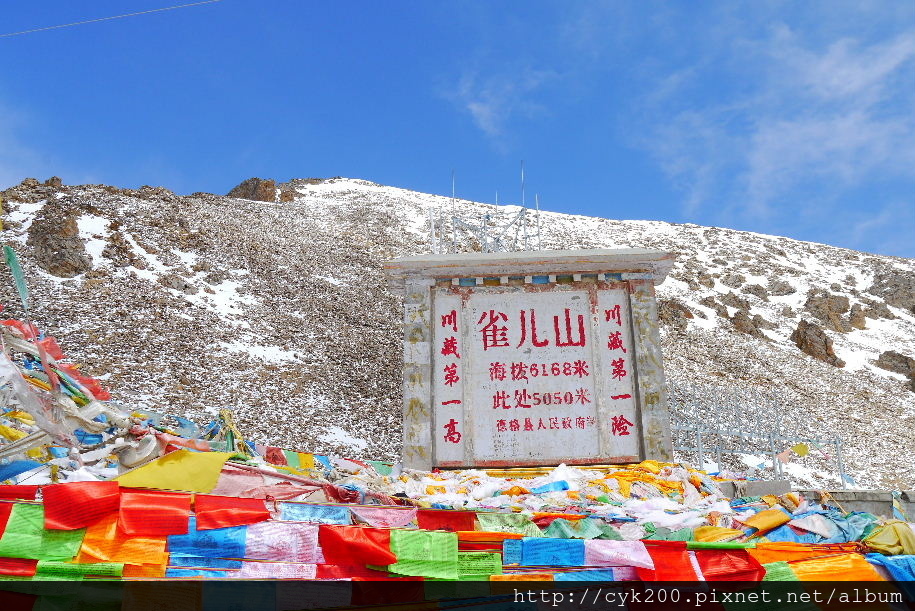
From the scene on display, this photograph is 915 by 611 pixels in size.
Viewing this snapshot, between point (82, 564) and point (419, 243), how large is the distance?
153 ft

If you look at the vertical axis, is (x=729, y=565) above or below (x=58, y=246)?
below

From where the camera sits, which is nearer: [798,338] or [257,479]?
[257,479]

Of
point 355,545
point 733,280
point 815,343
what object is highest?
point 733,280

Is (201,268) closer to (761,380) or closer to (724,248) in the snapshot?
(761,380)

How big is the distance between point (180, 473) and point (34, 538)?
1376 mm

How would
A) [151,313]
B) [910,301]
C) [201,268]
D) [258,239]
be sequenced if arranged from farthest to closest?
[910,301] → [258,239] → [201,268] → [151,313]

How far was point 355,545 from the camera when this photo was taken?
17.4ft

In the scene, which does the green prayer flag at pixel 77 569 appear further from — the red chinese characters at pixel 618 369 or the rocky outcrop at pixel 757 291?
the rocky outcrop at pixel 757 291

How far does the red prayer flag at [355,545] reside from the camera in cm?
527

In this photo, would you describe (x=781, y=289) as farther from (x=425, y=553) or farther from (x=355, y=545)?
(x=355, y=545)

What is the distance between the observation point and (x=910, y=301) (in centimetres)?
5484

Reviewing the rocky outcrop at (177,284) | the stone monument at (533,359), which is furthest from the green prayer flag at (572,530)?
the rocky outcrop at (177,284)

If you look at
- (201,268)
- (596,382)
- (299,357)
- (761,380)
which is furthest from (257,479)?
(761,380)

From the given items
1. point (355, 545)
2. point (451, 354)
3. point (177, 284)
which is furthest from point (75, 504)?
point (177, 284)
